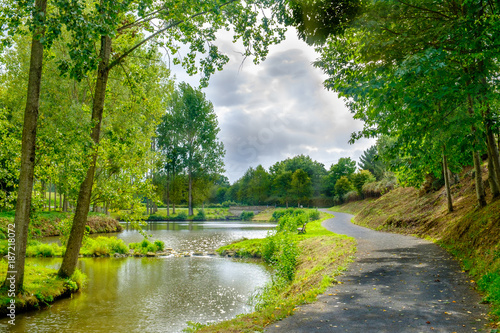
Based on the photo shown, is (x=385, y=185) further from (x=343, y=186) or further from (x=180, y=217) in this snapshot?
(x=180, y=217)

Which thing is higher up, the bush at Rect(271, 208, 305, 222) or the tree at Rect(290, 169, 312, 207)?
the tree at Rect(290, 169, 312, 207)

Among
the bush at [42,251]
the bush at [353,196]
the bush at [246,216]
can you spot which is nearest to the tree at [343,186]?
the bush at [353,196]

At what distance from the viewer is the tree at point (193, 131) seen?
4959 cm

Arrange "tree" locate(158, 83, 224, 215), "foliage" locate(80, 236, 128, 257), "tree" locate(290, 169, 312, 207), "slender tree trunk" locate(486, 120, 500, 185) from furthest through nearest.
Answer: "tree" locate(290, 169, 312, 207) < "tree" locate(158, 83, 224, 215) < "foliage" locate(80, 236, 128, 257) < "slender tree trunk" locate(486, 120, 500, 185)

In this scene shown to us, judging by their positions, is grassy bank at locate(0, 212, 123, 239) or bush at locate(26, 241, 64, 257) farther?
bush at locate(26, 241, 64, 257)

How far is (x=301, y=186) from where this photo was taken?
7338 cm

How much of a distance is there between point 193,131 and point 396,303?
46.5 metres

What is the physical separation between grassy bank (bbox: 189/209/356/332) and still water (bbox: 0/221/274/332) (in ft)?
4.19

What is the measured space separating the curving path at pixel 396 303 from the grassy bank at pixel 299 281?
33 centimetres

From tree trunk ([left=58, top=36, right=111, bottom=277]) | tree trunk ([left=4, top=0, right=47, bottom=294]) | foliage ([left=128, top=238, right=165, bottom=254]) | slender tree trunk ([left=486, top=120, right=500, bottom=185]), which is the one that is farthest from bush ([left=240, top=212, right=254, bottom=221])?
tree trunk ([left=4, top=0, right=47, bottom=294])

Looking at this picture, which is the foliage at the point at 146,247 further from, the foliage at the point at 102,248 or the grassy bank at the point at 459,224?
the grassy bank at the point at 459,224

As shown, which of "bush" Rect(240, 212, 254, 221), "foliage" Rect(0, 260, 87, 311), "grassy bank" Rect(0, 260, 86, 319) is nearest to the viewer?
"grassy bank" Rect(0, 260, 86, 319)

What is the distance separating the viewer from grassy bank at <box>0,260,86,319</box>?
8.31 meters

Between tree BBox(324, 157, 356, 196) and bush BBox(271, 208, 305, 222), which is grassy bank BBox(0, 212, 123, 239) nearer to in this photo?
bush BBox(271, 208, 305, 222)
